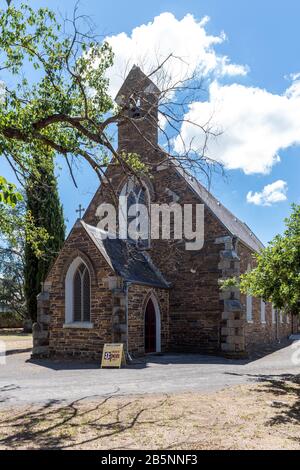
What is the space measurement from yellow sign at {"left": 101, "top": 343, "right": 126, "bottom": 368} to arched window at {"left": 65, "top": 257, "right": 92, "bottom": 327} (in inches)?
111

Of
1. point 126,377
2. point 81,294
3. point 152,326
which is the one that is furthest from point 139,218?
point 126,377

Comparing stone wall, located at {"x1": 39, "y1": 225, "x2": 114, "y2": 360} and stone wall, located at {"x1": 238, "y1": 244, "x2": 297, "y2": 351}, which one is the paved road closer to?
stone wall, located at {"x1": 39, "y1": 225, "x2": 114, "y2": 360}

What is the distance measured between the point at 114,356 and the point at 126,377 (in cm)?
254

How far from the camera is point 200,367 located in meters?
15.1

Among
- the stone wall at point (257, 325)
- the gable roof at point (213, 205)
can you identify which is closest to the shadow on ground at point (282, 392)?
the gable roof at point (213, 205)

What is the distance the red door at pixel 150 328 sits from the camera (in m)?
19.3

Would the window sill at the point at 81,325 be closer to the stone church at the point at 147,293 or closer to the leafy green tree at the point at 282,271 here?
the stone church at the point at 147,293

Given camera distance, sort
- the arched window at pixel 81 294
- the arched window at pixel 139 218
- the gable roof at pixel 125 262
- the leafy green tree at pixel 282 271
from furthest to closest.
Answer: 1. the arched window at pixel 139 218
2. the arched window at pixel 81 294
3. the gable roof at pixel 125 262
4. the leafy green tree at pixel 282 271

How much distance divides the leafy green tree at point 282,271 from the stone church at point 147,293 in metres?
6.31

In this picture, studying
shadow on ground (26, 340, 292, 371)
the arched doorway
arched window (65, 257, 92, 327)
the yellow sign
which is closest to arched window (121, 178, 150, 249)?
the arched doorway

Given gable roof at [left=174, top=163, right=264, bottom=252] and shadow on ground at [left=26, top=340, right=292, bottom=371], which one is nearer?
shadow on ground at [left=26, top=340, right=292, bottom=371]

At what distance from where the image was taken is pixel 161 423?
7.46m

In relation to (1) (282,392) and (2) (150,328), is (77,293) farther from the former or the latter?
(1) (282,392)

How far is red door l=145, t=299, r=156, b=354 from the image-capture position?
760 inches
